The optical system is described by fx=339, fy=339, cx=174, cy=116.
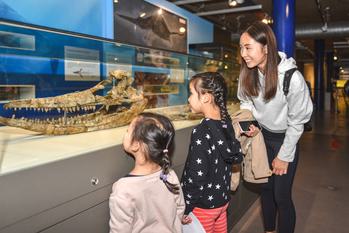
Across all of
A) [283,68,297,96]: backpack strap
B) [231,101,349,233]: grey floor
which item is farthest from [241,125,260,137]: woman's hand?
[231,101,349,233]: grey floor

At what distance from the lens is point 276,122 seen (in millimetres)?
2338

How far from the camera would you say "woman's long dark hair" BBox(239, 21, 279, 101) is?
2.10 m

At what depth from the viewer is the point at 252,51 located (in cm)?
212

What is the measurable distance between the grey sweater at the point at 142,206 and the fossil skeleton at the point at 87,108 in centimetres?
60

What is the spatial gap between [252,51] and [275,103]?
39 centimetres

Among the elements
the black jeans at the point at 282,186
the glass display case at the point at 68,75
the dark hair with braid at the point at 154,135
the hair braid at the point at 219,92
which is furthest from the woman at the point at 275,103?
the dark hair with braid at the point at 154,135

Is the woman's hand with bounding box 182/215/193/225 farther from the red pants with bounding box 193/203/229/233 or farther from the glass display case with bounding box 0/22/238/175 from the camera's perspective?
the glass display case with bounding box 0/22/238/175

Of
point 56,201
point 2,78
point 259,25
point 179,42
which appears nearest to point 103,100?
point 2,78

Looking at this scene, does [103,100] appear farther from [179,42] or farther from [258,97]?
[179,42]

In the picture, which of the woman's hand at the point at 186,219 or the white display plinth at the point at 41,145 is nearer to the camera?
the white display plinth at the point at 41,145

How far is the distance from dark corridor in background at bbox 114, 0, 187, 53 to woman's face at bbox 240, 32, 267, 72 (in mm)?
1819

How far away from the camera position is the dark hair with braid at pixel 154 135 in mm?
1552

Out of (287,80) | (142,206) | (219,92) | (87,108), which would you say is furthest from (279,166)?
(87,108)

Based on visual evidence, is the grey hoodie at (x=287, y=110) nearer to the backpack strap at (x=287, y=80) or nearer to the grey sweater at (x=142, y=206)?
the backpack strap at (x=287, y=80)
